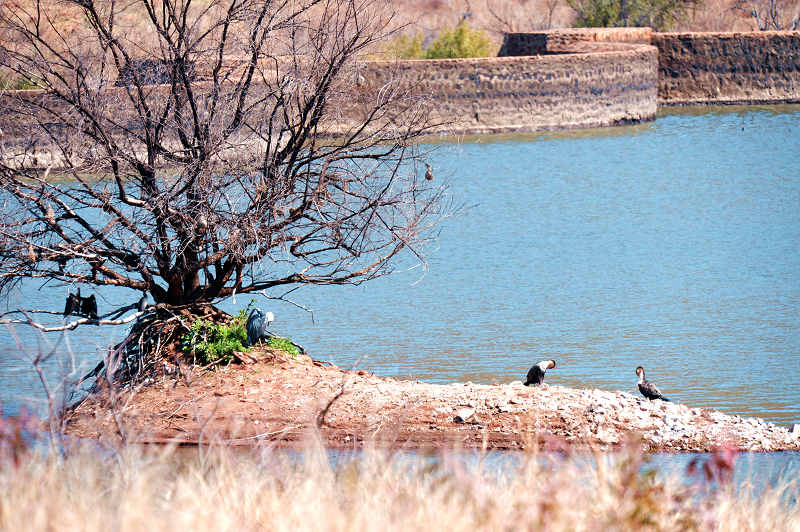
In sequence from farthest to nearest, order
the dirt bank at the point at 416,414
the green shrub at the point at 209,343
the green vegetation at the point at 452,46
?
the green vegetation at the point at 452,46 < the green shrub at the point at 209,343 < the dirt bank at the point at 416,414

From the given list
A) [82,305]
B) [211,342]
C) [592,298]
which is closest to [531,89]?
[592,298]

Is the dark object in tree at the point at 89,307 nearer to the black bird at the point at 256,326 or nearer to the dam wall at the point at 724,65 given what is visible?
the black bird at the point at 256,326

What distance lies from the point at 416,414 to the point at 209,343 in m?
2.01

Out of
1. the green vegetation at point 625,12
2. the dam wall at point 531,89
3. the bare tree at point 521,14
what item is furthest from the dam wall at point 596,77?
the bare tree at point 521,14

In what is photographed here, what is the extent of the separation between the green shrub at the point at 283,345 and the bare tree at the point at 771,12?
1606 inches

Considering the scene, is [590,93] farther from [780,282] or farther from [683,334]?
[683,334]

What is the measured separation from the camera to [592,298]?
42.8 ft

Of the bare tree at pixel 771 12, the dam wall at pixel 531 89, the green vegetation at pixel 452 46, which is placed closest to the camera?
the dam wall at pixel 531 89

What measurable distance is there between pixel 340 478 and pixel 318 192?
14.6ft

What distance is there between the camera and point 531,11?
48812mm

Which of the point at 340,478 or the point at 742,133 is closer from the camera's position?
the point at 340,478

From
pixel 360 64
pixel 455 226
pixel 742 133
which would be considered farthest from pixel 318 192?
pixel 742 133

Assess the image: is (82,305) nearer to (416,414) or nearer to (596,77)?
(416,414)

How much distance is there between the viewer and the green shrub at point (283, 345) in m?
9.80
